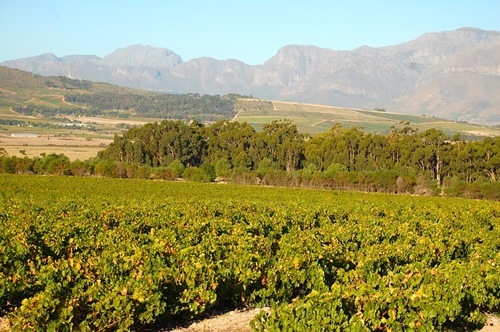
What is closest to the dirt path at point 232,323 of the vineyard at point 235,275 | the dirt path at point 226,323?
the dirt path at point 226,323

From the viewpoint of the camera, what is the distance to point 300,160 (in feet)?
312

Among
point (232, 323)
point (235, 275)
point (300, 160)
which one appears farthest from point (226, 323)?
point (300, 160)

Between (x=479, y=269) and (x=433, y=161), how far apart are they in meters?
76.1

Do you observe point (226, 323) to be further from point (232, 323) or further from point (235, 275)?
point (235, 275)

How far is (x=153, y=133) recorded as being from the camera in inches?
3967

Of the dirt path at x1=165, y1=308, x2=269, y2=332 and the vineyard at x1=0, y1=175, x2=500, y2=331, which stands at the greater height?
the vineyard at x1=0, y1=175, x2=500, y2=331

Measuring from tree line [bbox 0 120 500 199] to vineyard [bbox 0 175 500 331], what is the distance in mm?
52007

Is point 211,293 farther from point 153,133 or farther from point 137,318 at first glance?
point 153,133

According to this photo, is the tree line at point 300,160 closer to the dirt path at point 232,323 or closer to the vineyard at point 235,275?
the vineyard at point 235,275

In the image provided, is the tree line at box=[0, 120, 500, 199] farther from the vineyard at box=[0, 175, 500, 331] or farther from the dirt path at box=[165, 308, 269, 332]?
the dirt path at box=[165, 308, 269, 332]

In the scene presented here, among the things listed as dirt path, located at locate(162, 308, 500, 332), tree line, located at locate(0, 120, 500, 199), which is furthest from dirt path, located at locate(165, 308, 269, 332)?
tree line, located at locate(0, 120, 500, 199)

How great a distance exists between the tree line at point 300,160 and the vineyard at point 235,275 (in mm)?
52007

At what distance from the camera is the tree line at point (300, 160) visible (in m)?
77.2

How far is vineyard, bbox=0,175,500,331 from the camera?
12.0 meters
